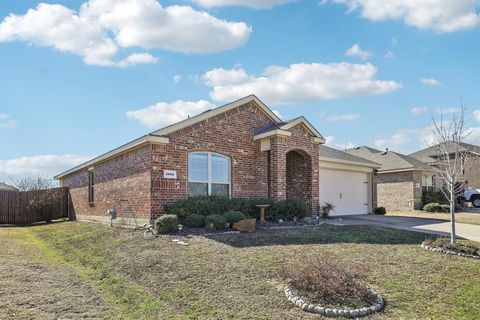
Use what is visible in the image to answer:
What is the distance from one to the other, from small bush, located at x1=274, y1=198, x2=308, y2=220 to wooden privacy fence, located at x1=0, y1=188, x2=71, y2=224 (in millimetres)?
14581

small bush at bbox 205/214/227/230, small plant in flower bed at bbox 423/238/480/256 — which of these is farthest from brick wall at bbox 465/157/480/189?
small bush at bbox 205/214/227/230

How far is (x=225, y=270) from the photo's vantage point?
7207 millimetres

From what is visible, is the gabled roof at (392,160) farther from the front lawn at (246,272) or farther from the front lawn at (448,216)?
the front lawn at (246,272)

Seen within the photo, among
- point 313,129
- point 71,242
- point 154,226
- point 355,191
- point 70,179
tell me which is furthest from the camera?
point 70,179

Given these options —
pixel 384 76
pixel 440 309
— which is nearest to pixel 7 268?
pixel 440 309

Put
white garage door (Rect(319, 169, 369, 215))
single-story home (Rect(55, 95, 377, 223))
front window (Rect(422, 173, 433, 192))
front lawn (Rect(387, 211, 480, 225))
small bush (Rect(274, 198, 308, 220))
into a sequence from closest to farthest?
single-story home (Rect(55, 95, 377, 223)) → small bush (Rect(274, 198, 308, 220)) → front lawn (Rect(387, 211, 480, 225)) → white garage door (Rect(319, 169, 369, 215)) → front window (Rect(422, 173, 433, 192))

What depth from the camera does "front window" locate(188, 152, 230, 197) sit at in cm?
1346

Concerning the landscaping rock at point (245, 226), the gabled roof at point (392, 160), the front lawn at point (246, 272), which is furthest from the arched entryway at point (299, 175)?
the gabled roof at point (392, 160)

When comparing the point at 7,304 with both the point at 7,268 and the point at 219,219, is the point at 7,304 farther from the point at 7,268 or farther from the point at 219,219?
the point at 219,219

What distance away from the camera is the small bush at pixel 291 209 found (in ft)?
45.0

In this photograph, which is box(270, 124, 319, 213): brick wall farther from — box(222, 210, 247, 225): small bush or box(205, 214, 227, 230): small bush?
box(205, 214, 227, 230): small bush

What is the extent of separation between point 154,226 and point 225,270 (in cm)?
478

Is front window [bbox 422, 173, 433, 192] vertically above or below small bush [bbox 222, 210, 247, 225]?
above

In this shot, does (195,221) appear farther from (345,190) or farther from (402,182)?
(402,182)
